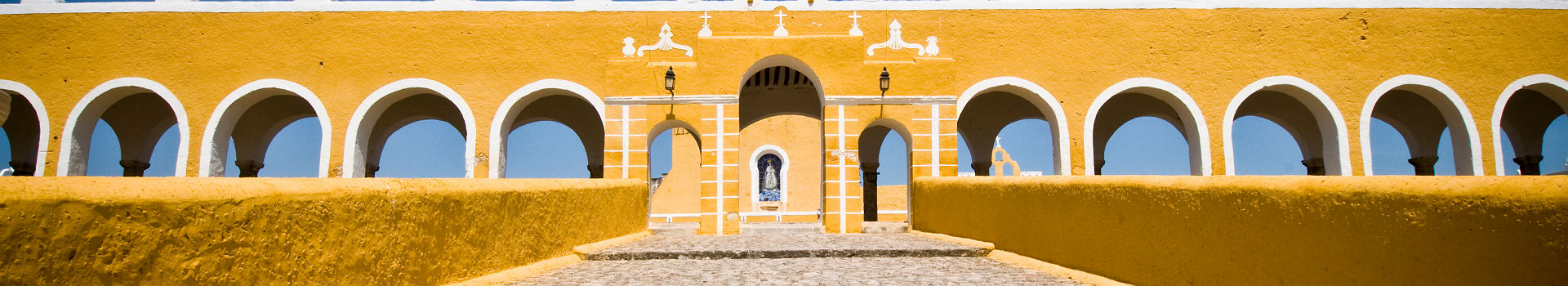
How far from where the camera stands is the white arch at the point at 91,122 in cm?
1190

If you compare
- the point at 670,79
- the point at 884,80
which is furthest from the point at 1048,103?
the point at 670,79

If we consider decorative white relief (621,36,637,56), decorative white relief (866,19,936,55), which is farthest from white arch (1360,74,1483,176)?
decorative white relief (621,36,637,56)

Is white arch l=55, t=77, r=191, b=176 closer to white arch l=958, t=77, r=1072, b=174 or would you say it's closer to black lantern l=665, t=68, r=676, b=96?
black lantern l=665, t=68, r=676, b=96

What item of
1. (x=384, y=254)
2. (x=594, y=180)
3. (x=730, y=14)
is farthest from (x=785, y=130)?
(x=384, y=254)

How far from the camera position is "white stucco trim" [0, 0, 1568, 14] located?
488 inches

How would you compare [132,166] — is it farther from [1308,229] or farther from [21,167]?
[1308,229]

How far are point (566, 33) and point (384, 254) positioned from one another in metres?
9.31

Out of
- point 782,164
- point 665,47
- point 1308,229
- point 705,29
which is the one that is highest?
point 705,29

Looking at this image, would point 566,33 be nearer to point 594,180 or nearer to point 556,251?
point 594,180

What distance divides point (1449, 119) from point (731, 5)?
10237 millimetres

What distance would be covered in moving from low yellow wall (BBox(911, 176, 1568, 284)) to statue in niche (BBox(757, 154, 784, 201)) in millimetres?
13344

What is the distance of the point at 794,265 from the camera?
19.0 feet

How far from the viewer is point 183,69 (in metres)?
12.2

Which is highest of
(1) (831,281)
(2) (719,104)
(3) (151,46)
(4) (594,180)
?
(3) (151,46)
